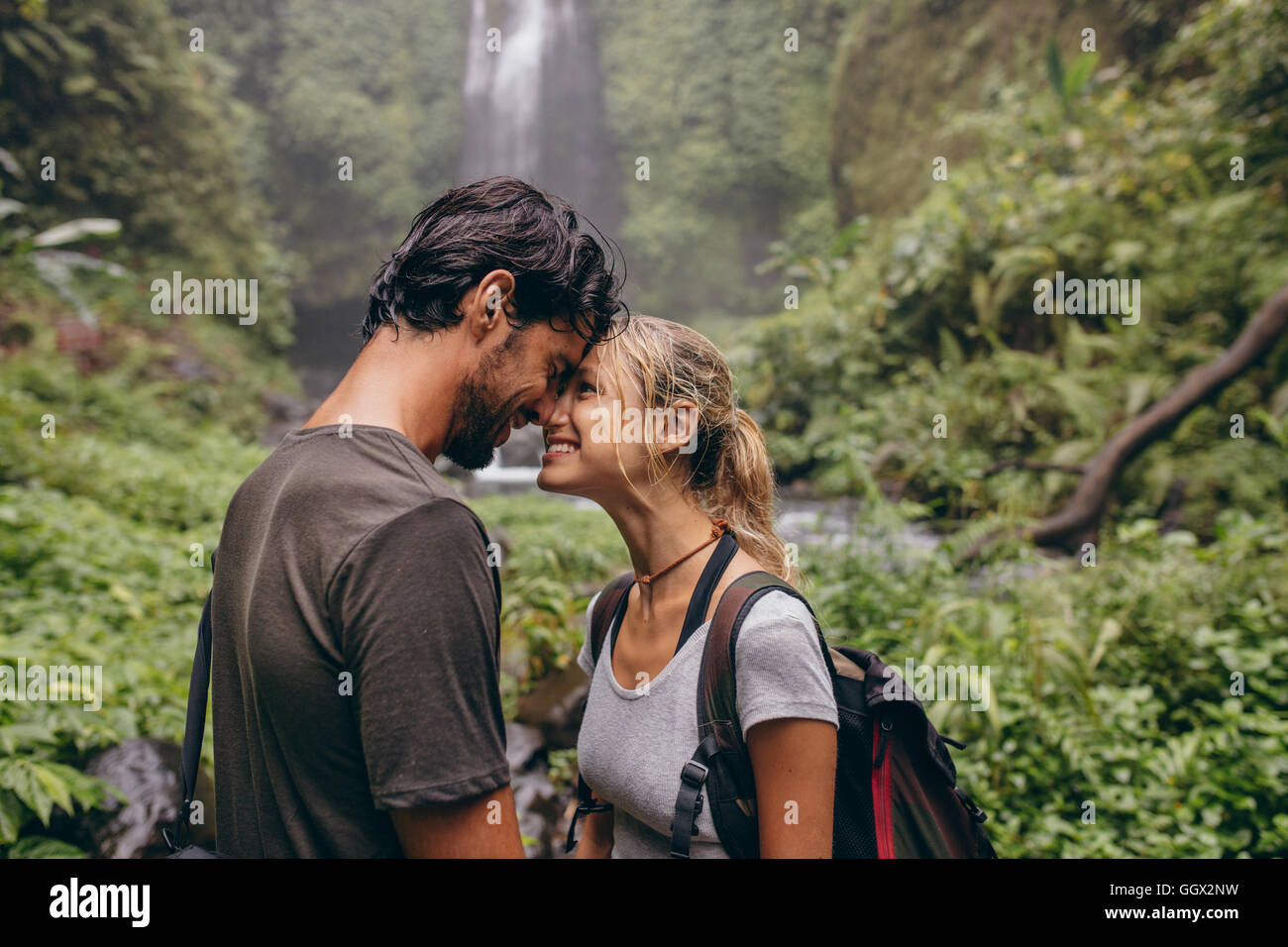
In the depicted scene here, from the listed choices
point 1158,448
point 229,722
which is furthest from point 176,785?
point 1158,448

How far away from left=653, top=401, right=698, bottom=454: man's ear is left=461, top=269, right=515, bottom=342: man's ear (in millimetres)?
418

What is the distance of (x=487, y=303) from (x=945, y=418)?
8110mm

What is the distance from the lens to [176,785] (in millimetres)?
2953

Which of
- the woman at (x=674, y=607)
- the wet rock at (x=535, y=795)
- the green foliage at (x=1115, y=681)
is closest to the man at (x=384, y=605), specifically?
the woman at (x=674, y=607)

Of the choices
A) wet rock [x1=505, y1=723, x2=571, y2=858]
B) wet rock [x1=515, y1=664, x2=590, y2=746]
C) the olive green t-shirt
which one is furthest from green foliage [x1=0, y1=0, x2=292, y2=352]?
the olive green t-shirt

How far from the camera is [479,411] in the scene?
134 cm

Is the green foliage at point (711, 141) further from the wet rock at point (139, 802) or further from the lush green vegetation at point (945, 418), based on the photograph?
the wet rock at point (139, 802)

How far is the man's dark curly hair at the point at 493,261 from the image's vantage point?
130 cm

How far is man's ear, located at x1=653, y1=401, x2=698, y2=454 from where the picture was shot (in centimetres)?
162

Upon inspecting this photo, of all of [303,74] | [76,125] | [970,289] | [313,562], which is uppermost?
[303,74]

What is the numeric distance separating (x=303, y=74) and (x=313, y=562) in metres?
25.8

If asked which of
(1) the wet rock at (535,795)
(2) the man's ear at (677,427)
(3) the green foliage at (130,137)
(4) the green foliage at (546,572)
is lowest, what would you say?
(1) the wet rock at (535,795)

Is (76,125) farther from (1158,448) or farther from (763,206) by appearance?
(763,206)

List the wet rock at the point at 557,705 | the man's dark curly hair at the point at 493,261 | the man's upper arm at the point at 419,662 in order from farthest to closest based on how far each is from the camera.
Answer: the wet rock at the point at 557,705 < the man's dark curly hair at the point at 493,261 < the man's upper arm at the point at 419,662
